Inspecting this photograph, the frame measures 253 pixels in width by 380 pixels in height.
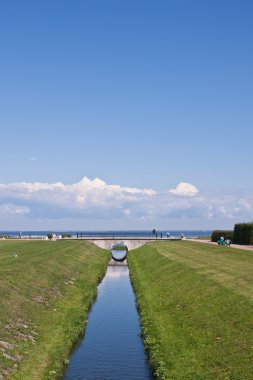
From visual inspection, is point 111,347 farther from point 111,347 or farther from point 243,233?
point 243,233

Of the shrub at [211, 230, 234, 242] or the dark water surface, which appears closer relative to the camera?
the dark water surface

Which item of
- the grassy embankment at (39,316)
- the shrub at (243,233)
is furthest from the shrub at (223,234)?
the grassy embankment at (39,316)

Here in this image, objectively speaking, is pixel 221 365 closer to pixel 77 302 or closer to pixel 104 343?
pixel 104 343

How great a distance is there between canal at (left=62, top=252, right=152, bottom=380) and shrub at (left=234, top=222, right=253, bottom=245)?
40.6 meters

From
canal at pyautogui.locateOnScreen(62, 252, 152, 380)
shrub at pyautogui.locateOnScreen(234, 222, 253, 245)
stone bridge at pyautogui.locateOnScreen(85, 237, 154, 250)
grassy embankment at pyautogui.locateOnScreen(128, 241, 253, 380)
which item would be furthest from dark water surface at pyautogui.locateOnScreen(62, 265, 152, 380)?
stone bridge at pyautogui.locateOnScreen(85, 237, 154, 250)

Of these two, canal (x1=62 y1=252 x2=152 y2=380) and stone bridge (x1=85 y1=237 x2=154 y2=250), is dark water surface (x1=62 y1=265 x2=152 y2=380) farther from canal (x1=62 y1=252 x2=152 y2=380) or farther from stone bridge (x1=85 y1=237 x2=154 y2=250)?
stone bridge (x1=85 y1=237 x2=154 y2=250)

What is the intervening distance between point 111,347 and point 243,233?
60.1 meters

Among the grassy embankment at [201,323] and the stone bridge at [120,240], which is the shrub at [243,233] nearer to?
the stone bridge at [120,240]

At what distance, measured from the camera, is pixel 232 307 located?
28.7 m

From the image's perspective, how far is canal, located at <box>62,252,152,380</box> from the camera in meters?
24.6

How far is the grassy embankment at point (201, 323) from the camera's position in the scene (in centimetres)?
2189

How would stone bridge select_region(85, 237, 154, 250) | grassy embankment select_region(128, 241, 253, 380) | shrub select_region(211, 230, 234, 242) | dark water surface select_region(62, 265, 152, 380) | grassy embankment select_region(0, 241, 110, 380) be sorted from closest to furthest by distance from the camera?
grassy embankment select_region(128, 241, 253, 380) < grassy embankment select_region(0, 241, 110, 380) < dark water surface select_region(62, 265, 152, 380) < shrub select_region(211, 230, 234, 242) < stone bridge select_region(85, 237, 154, 250)

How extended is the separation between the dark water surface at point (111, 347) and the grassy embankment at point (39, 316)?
77 cm

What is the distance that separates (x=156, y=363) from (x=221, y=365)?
12.3ft
